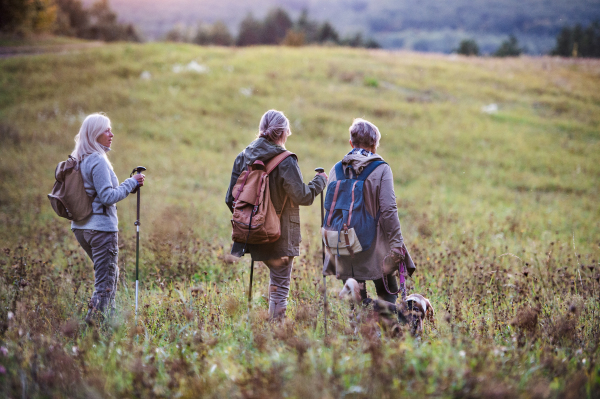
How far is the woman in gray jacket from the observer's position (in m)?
3.96

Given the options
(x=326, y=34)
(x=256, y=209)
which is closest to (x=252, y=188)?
(x=256, y=209)

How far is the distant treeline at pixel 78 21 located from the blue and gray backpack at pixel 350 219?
43798mm

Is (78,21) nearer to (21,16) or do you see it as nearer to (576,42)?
(21,16)

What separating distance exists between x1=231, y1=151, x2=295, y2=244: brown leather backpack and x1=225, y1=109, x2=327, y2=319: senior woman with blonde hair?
8 cm

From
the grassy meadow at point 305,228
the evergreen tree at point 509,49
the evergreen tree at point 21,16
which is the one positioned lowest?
the grassy meadow at point 305,228

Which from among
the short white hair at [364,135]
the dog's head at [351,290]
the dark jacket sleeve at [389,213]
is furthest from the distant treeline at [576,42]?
the dog's head at [351,290]

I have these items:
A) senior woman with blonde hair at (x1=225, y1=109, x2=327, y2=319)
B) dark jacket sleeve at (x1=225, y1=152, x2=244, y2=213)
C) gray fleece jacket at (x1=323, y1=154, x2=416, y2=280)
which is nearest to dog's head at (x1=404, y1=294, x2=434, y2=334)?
gray fleece jacket at (x1=323, y1=154, x2=416, y2=280)

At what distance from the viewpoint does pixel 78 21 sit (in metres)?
51.0

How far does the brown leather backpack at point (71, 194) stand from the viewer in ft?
12.9

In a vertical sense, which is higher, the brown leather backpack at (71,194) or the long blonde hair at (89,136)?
the long blonde hair at (89,136)

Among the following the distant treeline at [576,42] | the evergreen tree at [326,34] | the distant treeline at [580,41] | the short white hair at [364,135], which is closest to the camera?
the short white hair at [364,135]

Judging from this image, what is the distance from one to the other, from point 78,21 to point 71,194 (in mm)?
57803

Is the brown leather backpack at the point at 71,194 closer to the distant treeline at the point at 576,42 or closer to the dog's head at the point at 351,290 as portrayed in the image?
the dog's head at the point at 351,290

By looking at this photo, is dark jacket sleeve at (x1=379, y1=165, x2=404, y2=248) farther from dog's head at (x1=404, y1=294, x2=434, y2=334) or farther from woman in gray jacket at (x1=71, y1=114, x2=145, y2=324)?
woman in gray jacket at (x1=71, y1=114, x2=145, y2=324)
